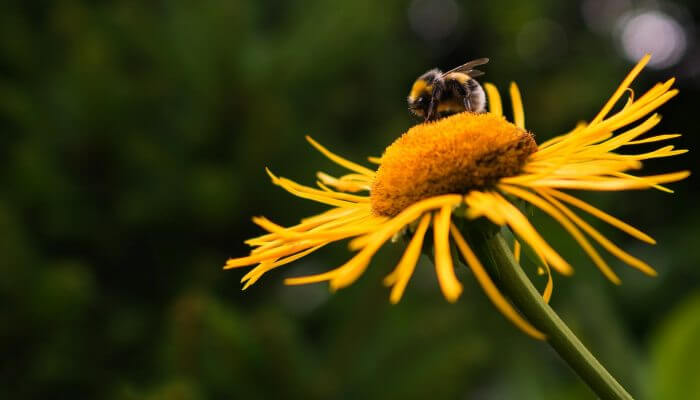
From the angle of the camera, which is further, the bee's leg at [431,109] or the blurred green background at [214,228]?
the blurred green background at [214,228]

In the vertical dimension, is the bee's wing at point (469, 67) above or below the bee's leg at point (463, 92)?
above

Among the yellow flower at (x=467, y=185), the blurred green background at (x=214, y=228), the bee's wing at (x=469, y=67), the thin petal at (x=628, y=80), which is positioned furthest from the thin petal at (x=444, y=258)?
the blurred green background at (x=214, y=228)

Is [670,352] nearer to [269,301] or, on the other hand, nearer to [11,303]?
[269,301]

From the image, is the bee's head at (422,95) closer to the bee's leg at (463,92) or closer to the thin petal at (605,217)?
the bee's leg at (463,92)

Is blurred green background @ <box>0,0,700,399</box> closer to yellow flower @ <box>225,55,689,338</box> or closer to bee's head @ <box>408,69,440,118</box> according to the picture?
bee's head @ <box>408,69,440,118</box>

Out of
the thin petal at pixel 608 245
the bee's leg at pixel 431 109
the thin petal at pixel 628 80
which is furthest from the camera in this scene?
the bee's leg at pixel 431 109

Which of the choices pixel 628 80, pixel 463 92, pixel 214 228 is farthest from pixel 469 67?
pixel 214 228

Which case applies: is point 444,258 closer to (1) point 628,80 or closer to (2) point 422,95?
(1) point 628,80
